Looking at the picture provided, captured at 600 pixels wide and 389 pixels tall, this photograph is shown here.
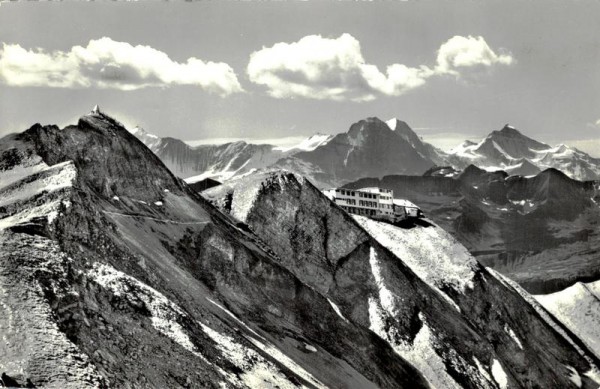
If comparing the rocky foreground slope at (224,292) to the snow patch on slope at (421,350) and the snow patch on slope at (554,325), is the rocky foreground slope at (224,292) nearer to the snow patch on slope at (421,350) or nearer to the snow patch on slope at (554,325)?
the snow patch on slope at (421,350)

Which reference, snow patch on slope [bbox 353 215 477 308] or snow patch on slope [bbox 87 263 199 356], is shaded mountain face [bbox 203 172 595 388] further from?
snow patch on slope [bbox 87 263 199 356]

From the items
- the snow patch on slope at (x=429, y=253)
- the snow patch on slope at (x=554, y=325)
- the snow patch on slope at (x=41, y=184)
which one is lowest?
the snow patch on slope at (x=554, y=325)

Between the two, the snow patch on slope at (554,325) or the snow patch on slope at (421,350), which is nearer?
the snow patch on slope at (421,350)

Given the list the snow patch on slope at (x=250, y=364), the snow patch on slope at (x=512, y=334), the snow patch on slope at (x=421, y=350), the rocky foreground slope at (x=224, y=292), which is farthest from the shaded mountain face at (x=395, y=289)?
the snow patch on slope at (x=250, y=364)

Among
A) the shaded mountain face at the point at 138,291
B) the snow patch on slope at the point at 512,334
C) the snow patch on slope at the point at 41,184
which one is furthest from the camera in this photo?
the snow patch on slope at the point at 512,334

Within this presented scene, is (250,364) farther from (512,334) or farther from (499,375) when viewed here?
(512,334)

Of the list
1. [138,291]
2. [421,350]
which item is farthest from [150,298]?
[421,350]

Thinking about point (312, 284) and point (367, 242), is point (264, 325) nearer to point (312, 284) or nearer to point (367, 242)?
point (312, 284)
